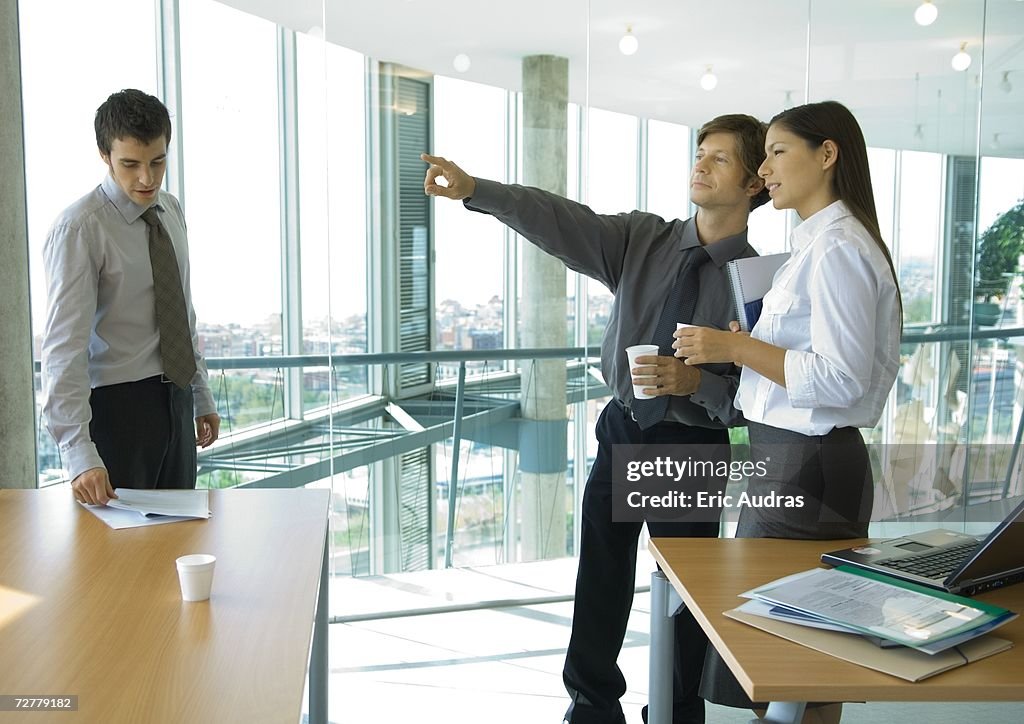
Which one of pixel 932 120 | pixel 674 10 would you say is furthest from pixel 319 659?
pixel 932 120

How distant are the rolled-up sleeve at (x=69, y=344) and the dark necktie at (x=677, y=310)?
1287 millimetres

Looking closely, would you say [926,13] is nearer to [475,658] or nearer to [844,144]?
[844,144]

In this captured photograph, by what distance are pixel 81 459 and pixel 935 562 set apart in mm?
Answer: 1754

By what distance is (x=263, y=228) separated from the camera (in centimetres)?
354

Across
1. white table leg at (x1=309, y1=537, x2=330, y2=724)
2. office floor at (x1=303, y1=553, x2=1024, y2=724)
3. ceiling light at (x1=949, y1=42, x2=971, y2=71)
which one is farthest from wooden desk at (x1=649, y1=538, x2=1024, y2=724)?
ceiling light at (x1=949, y1=42, x2=971, y2=71)

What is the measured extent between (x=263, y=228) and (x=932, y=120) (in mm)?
2711

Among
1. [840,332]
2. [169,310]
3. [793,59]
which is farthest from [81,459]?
[793,59]

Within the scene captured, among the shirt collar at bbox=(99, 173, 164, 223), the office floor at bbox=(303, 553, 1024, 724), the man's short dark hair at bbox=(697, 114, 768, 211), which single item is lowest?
the office floor at bbox=(303, 553, 1024, 724)

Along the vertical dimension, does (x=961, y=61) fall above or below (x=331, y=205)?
above

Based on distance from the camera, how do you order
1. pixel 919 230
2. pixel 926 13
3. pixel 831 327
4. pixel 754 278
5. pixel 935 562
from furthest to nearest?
pixel 919 230, pixel 926 13, pixel 754 278, pixel 831 327, pixel 935 562

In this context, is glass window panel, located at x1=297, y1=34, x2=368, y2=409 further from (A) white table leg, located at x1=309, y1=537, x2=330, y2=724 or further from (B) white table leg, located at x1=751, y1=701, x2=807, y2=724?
(B) white table leg, located at x1=751, y1=701, x2=807, y2=724

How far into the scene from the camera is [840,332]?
1.75 metres

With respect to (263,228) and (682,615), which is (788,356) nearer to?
(682,615)

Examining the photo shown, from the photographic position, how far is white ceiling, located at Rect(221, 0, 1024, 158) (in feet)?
12.3
